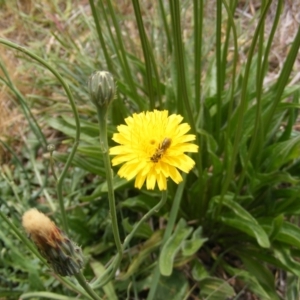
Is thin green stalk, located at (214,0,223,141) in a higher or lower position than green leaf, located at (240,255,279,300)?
higher

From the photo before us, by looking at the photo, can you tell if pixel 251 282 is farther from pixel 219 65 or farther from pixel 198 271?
pixel 219 65

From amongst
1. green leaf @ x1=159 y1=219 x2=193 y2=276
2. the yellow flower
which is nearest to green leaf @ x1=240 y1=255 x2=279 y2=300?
green leaf @ x1=159 y1=219 x2=193 y2=276

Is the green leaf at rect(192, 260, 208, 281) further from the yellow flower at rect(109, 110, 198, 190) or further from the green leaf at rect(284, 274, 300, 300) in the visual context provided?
the yellow flower at rect(109, 110, 198, 190)

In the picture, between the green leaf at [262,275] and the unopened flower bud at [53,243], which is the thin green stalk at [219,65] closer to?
the green leaf at [262,275]

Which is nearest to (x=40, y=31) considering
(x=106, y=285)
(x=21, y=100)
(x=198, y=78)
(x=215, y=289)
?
(x=21, y=100)

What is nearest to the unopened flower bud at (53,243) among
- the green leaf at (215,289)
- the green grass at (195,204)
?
the green grass at (195,204)

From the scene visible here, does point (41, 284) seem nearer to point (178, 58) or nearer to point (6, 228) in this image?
point (6, 228)
